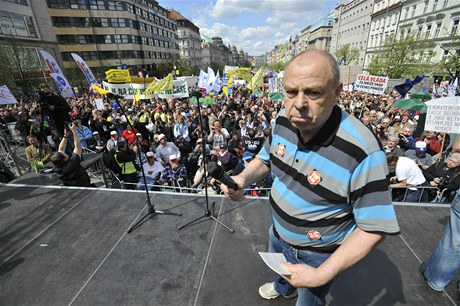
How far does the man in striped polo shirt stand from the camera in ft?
4.02

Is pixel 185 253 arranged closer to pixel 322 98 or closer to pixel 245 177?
pixel 245 177

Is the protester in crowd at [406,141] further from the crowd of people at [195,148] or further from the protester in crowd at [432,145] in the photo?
the protester in crowd at [432,145]

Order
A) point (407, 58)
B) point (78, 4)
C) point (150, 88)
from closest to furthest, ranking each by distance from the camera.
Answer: point (150, 88) → point (407, 58) → point (78, 4)

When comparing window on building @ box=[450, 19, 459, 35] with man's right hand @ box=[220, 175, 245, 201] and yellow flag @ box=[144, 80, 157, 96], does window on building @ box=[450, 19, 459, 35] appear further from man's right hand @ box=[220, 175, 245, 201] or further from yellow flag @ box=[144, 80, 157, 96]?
man's right hand @ box=[220, 175, 245, 201]

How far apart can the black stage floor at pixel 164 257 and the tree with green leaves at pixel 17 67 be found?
27767 mm

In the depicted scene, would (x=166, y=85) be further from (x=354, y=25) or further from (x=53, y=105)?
(x=354, y=25)


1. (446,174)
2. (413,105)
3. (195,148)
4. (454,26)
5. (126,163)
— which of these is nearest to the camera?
(446,174)

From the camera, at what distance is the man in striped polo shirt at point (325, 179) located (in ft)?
4.02

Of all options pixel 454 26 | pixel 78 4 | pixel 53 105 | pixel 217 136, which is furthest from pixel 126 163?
pixel 78 4

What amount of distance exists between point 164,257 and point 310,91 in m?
2.76

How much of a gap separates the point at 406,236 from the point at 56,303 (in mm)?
4498

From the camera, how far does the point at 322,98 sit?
128 centimetres

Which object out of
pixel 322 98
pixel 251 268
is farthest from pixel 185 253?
pixel 322 98

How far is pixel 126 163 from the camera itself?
620 centimetres
